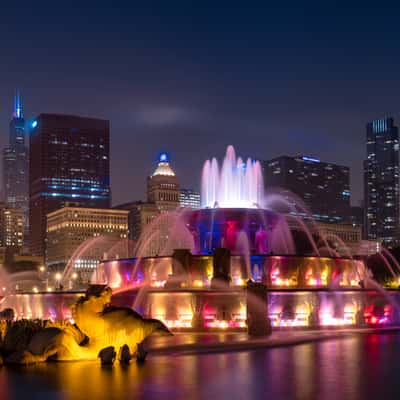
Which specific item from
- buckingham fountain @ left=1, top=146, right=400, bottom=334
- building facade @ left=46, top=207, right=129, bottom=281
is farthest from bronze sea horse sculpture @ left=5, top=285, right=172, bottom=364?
building facade @ left=46, top=207, right=129, bottom=281

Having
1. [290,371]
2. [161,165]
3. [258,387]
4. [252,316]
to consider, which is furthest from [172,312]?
[161,165]

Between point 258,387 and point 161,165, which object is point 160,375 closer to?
point 258,387

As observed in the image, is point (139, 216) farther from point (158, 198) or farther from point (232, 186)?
point (232, 186)

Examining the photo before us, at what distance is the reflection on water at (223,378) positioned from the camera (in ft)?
58.5

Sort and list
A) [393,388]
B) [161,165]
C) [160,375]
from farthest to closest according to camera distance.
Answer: [161,165] → [160,375] → [393,388]

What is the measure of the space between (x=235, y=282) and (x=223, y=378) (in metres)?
24.5

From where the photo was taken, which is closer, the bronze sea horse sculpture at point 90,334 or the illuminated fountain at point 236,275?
the bronze sea horse sculpture at point 90,334

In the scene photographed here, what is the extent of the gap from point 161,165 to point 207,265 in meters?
125

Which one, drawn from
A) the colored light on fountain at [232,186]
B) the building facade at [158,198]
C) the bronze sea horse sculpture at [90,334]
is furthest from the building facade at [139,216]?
the bronze sea horse sculpture at [90,334]

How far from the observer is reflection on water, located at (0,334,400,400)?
17828mm

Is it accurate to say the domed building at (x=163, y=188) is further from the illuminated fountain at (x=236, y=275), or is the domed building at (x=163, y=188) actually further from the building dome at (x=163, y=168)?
the illuminated fountain at (x=236, y=275)

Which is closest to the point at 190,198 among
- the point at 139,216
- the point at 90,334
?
the point at 139,216

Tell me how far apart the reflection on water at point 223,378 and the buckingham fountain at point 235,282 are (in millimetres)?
12136

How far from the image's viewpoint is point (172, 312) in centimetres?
3988
